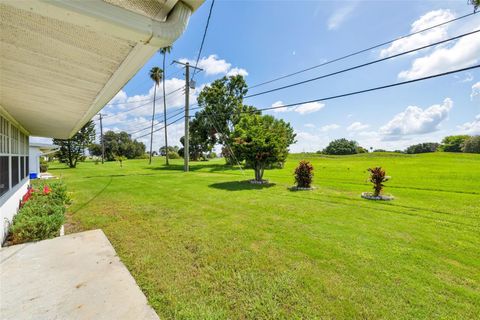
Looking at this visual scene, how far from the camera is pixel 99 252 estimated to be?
4.05 metres

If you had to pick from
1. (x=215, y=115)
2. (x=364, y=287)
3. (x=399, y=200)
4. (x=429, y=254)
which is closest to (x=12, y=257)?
(x=364, y=287)

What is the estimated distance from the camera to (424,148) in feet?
212

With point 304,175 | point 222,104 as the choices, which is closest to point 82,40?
point 304,175

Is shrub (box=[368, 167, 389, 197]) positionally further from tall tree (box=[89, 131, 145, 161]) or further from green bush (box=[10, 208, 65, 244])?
tall tree (box=[89, 131, 145, 161])

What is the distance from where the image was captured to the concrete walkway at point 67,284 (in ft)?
8.31

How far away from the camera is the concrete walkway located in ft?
8.31

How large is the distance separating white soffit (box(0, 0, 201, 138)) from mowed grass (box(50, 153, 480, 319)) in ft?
9.48

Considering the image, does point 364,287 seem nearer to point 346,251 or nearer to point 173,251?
point 346,251

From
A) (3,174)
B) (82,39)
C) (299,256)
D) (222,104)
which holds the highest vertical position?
(222,104)

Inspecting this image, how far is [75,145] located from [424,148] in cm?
8626

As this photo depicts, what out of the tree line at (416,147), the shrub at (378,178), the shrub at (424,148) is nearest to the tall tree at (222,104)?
the shrub at (378,178)

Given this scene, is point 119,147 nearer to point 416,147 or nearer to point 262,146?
point 262,146

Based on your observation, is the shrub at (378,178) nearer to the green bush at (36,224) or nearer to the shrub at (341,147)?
the green bush at (36,224)

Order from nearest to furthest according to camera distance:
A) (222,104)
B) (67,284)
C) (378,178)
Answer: (67,284), (378,178), (222,104)
